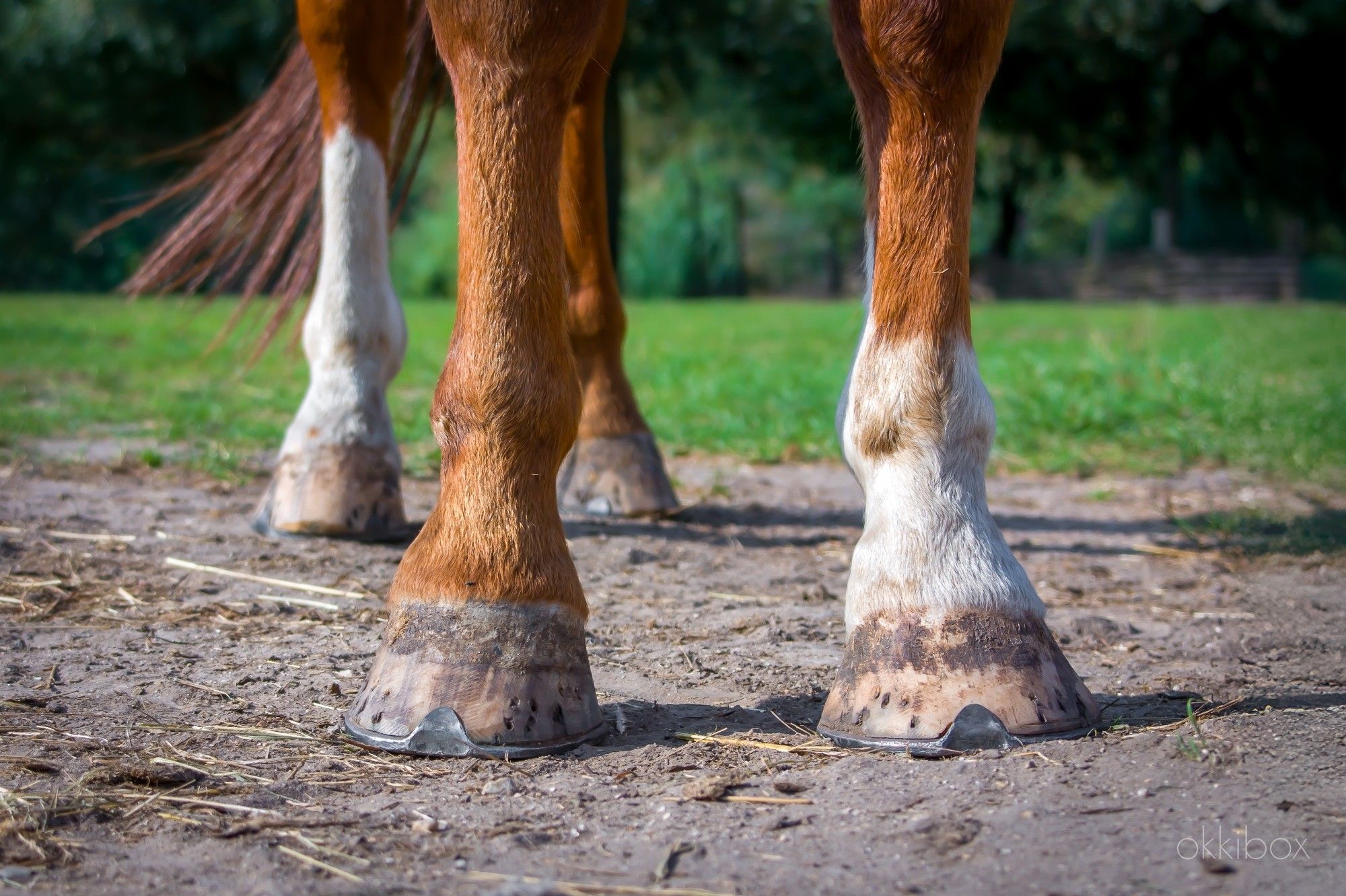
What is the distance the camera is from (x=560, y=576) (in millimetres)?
1654

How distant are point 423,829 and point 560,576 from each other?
40cm

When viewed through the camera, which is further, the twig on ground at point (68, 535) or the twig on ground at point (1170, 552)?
the twig on ground at point (1170, 552)

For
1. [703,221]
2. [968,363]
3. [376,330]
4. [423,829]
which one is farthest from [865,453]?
[703,221]

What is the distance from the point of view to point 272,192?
3.36 metres

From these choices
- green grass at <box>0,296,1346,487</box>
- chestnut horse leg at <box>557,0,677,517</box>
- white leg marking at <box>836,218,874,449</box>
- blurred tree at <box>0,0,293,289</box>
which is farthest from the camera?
blurred tree at <box>0,0,293,289</box>

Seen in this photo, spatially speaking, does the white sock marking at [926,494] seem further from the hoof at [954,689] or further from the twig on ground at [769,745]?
the twig on ground at [769,745]

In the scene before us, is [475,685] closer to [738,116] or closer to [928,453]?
[928,453]

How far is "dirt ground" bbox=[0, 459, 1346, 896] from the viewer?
4.16 ft

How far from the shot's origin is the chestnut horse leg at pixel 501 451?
159 centimetres

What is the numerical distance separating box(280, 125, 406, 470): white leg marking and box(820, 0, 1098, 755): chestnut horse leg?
1.42m

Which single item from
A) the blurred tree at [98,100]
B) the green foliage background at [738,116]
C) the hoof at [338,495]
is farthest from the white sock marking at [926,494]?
the blurred tree at [98,100]

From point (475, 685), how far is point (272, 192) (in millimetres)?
2189

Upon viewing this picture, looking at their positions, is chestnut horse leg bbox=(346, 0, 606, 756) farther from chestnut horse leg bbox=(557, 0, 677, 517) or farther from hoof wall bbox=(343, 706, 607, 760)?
chestnut horse leg bbox=(557, 0, 677, 517)

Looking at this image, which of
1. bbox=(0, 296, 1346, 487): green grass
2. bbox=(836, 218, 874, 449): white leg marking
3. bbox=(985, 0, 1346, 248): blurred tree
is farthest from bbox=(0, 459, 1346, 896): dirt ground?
bbox=(985, 0, 1346, 248): blurred tree
